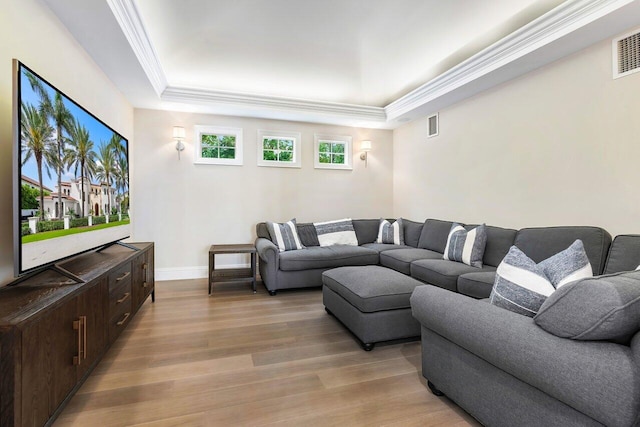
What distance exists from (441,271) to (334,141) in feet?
10.4

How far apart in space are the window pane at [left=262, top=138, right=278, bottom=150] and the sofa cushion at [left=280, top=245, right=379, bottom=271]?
1853 millimetres

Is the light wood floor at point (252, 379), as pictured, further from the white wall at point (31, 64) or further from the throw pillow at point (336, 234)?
the throw pillow at point (336, 234)

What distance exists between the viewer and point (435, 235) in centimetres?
412

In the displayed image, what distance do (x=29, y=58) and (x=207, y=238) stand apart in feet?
10.0

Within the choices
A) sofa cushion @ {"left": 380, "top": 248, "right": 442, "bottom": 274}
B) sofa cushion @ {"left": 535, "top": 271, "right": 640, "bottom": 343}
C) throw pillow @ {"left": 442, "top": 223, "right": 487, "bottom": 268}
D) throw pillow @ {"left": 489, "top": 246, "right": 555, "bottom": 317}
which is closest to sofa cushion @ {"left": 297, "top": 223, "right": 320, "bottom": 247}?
sofa cushion @ {"left": 380, "top": 248, "right": 442, "bottom": 274}

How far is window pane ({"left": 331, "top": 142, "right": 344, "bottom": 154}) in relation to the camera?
547 centimetres

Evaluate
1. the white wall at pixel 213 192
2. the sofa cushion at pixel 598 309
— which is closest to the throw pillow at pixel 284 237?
the white wall at pixel 213 192

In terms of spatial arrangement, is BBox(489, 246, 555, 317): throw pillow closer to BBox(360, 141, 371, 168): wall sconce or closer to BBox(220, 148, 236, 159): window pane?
BBox(360, 141, 371, 168): wall sconce

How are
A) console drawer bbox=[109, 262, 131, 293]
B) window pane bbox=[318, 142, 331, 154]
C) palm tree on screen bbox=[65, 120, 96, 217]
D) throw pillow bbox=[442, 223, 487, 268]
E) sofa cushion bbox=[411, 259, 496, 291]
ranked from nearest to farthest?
palm tree on screen bbox=[65, 120, 96, 217] → console drawer bbox=[109, 262, 131, 293] → sofa cushion bbox=[411, 259, 496, 291] → throw pillow bbox=[442, 223, 487, 268] → window pane bbox=[318, 142, 331, 154]

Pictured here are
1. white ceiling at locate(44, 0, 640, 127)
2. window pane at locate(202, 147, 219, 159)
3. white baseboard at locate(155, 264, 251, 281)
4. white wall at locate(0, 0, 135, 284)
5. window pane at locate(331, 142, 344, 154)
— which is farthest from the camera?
window pane at locate(331, 142, 344, 154)

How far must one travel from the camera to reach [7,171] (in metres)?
1.81

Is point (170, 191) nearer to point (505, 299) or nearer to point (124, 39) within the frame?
point (124, 39)

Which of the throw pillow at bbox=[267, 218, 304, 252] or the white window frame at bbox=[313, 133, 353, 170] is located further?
the white window frame at bbox=[313, 133, 353, 170]

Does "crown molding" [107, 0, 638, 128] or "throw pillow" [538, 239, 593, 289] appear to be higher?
"crown molding" [107, 0, 638, 128]
